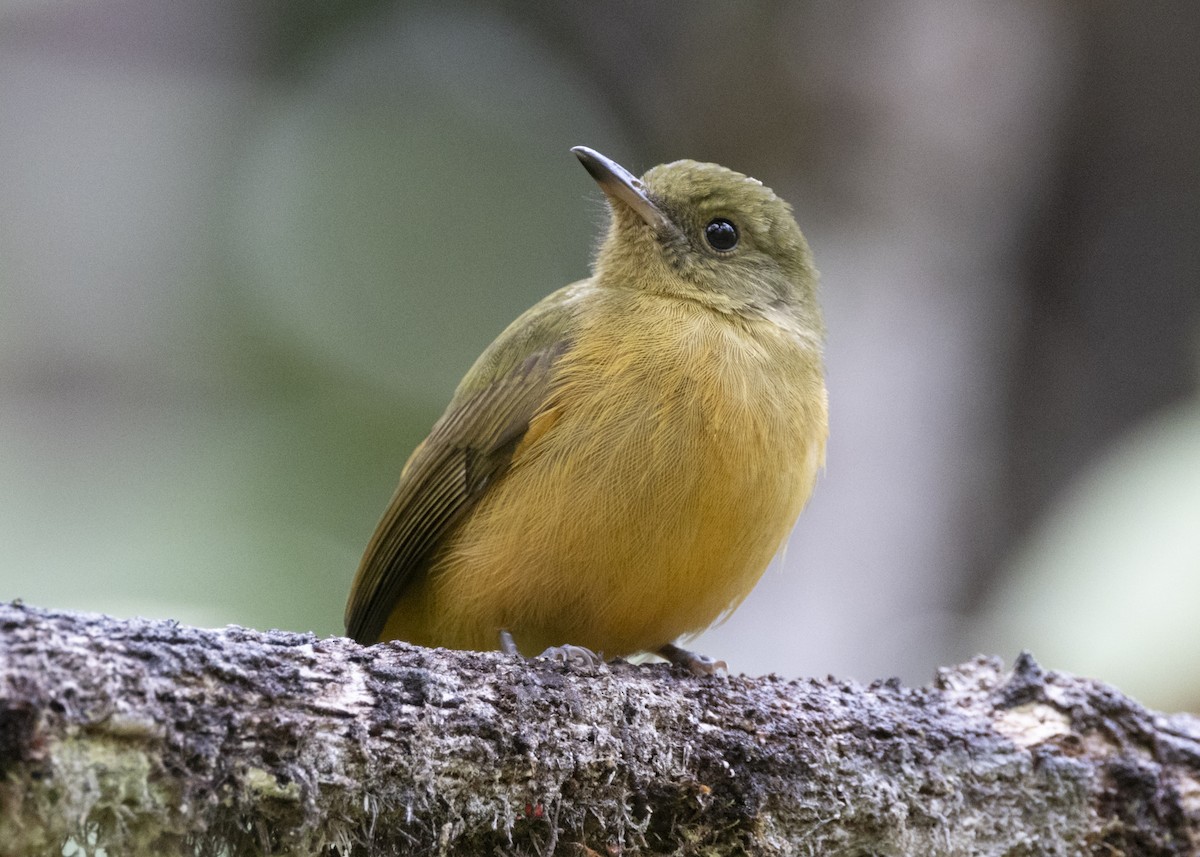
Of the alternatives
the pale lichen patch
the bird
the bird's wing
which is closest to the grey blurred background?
the pale lichen patch

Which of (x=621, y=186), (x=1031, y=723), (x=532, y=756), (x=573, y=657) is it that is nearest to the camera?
(x=532, y=756)

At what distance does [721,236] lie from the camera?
187 inches

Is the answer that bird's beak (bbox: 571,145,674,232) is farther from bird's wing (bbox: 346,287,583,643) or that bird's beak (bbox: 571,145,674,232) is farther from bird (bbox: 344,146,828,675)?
bird's wing (bbox: 346,287,583,643)

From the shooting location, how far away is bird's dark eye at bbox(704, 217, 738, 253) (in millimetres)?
4745

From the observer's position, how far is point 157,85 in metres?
8.82

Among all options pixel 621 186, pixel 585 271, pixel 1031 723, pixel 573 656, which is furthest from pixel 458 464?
pixel 585 271

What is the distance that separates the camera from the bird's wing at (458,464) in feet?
13.5

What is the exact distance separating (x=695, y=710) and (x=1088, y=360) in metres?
4.45

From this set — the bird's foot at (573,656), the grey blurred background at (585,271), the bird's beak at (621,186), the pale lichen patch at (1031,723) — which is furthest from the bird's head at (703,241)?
the pale lichen patch at (1031,723)

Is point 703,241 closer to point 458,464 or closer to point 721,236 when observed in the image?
point 721,236

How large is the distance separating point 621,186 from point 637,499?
57.5 inches

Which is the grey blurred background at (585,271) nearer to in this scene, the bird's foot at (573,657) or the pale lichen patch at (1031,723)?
the pale lichen patch at (1031,723)

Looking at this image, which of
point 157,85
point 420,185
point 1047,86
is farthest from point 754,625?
point 157,85

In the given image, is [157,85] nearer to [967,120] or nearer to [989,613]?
[967,120]
